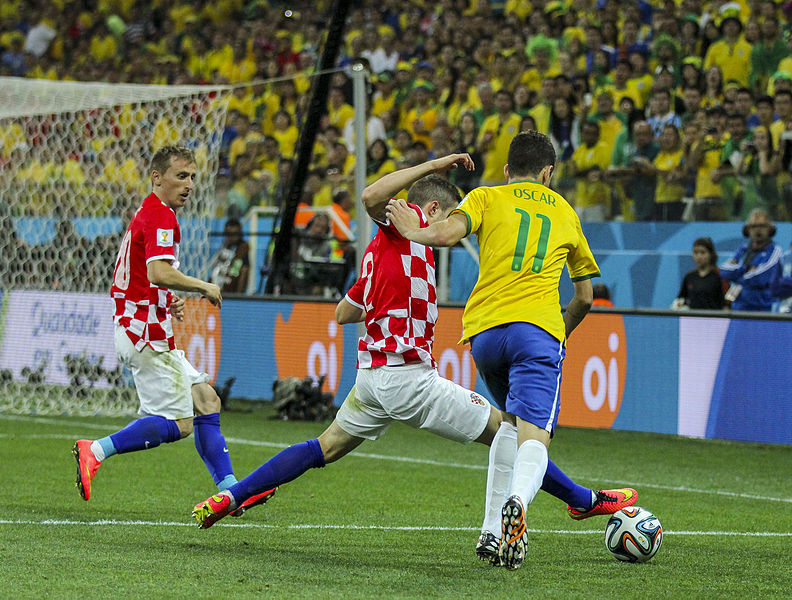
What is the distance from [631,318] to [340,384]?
10.4 ft

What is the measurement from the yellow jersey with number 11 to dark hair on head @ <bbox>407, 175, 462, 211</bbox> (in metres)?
0.34

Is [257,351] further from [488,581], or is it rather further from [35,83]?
[488,581]

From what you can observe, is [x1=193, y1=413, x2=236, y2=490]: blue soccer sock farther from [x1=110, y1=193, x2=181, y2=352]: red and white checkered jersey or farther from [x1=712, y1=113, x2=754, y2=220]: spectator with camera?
[x1=712, y1=113, x2=754, y2=220]: spectator with camera

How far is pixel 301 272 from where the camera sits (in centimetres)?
1427

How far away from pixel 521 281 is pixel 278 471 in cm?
140

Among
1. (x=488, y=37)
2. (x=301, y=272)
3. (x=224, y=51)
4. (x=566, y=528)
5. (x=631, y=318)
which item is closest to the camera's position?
(x=566, y=528)

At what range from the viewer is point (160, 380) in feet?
22.5

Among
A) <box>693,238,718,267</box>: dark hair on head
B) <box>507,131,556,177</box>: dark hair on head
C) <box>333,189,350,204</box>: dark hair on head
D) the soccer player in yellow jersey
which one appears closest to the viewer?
the soccer player in yellow jersey


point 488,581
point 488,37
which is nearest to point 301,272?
point 488,37

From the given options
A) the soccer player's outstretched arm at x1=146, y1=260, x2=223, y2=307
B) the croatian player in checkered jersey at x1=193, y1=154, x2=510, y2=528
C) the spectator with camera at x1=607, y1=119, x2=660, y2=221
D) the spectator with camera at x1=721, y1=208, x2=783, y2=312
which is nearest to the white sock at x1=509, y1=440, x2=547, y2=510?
the croatian player in checkered jersey at x1=193, y1=154, x2=510, y2=528

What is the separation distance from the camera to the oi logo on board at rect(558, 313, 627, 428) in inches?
443

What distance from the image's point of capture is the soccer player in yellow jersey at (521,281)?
5.23 metres

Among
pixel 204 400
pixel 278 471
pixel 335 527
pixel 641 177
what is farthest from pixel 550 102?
pixel 278 471

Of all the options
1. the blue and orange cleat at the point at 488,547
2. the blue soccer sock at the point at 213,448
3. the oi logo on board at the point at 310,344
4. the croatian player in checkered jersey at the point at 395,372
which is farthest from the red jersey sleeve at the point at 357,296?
the oi logo on board at the point at 310,344
